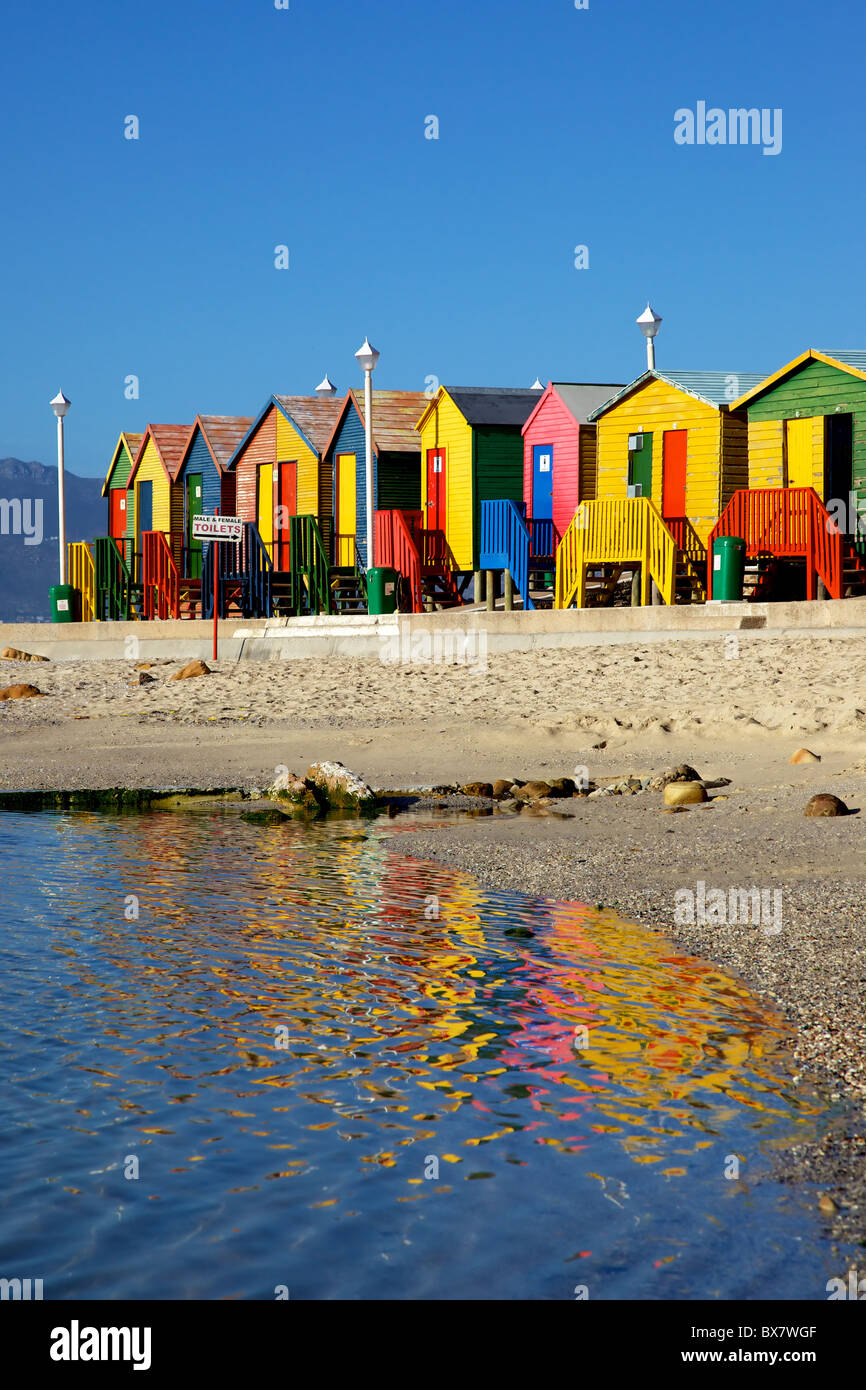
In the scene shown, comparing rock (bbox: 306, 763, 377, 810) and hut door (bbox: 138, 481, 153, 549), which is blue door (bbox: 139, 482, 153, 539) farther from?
rock (bbox: 306, 763, 377, 810)

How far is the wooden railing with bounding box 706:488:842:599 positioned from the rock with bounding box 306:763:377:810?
37.5 feet

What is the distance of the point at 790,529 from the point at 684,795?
1263 cm

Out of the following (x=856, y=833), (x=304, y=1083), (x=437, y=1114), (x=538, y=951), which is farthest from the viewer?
(x=856, y=833)

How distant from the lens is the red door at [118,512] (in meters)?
45.7

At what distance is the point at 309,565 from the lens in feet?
104

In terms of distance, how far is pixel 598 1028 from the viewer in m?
5.71

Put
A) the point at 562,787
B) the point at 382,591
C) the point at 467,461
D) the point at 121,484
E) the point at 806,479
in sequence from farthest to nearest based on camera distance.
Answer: the point at 121,484 → the point at 467,461 → the point at 382,591 → the point at 806,479 → the point at 562,787

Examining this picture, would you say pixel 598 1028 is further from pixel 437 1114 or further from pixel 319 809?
pixel 319 809

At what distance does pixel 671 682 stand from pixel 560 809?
20.6 ft

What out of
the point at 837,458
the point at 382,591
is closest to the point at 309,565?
the point at 382,591

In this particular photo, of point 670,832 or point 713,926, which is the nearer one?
point 713,926

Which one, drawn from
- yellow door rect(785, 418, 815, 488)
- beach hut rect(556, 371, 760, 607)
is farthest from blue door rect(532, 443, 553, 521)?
yellow door rect(785, 418, 815, 488)

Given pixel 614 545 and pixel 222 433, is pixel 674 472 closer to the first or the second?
pixel 614 545
